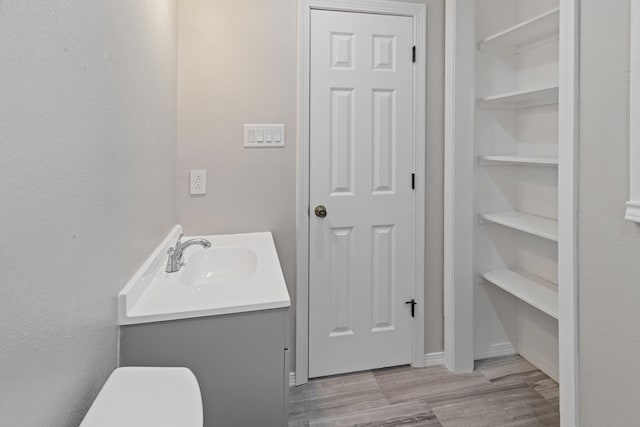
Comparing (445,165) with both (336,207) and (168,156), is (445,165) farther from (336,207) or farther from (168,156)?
(168,156)

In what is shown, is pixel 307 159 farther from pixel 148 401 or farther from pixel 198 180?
pixel 148 401

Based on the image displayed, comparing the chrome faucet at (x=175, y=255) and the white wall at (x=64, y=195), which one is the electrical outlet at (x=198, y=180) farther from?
the white wall at (x=64, y=195)

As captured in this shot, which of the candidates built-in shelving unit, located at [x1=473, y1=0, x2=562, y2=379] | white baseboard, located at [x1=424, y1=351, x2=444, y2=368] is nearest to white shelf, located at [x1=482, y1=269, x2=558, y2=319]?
built-in shelving unit, located at [x1=473, y1=0, x2=562, y2=379]

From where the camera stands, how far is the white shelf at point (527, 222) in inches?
75.2

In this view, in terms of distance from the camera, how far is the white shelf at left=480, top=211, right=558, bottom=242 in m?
1.91

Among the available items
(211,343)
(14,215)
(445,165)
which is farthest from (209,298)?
(445,165)

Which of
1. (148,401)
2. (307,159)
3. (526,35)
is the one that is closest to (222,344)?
(148,401)

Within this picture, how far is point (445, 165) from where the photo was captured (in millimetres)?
2311

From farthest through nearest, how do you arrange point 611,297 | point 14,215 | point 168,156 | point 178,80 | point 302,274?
point 302,274 < point 178,80 < point 168,156 < point 611,297 < point 14,215

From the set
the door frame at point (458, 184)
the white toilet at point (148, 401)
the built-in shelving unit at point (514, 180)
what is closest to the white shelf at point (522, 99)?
the built-in shelving unit at point (514, 180)

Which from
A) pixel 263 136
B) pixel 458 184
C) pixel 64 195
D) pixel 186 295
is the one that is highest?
pixel 263 136

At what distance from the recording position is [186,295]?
1228 mm

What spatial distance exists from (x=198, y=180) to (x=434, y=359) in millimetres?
1786

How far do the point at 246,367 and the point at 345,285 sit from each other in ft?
3.95
